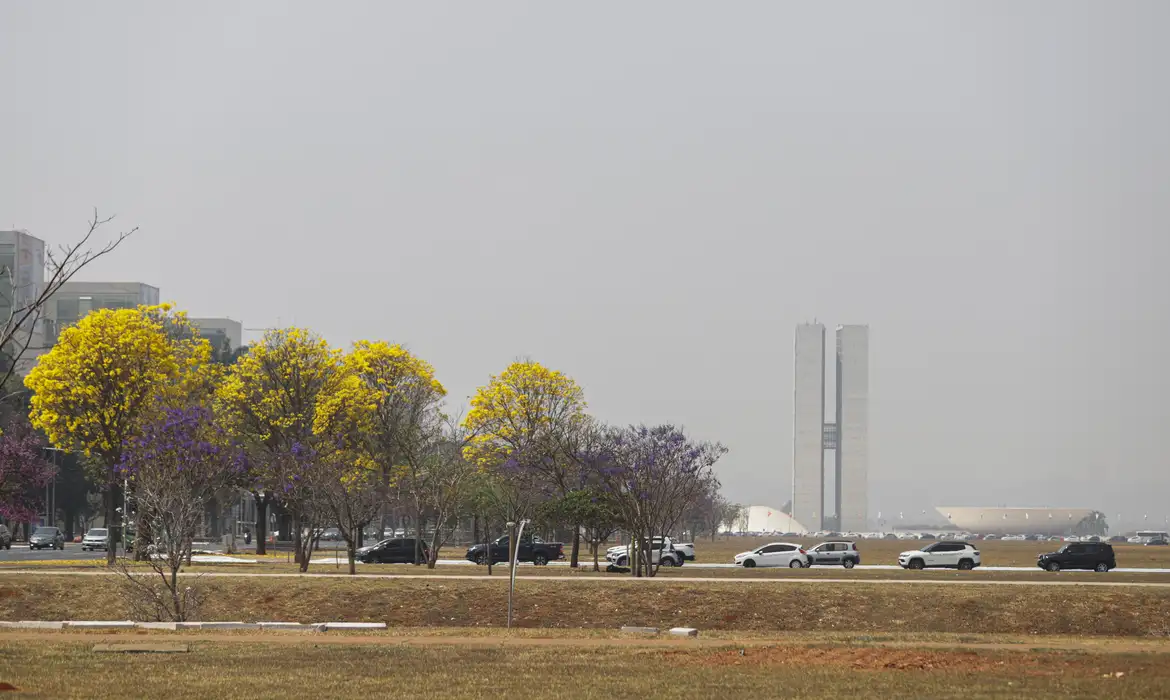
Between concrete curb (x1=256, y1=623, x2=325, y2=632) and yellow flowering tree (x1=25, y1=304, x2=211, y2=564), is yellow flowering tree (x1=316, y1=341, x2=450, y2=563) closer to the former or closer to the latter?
yellow flowering tree (x1=25, y1=304, x2=211, y2=564)

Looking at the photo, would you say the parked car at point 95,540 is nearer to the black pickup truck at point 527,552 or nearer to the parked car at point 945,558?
the black pickup truck at point 527,552

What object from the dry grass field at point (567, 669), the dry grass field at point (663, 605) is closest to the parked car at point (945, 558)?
the dry grass field at point (663, 605)

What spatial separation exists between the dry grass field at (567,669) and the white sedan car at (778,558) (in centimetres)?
3879

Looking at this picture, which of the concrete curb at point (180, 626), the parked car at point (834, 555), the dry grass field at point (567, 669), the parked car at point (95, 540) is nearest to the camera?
the dry grass field at point (567, 669)

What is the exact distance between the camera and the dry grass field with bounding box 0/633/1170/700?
22844 millimetres

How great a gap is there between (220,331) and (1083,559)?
444ft

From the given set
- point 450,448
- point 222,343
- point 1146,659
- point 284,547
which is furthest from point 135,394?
point 222,343

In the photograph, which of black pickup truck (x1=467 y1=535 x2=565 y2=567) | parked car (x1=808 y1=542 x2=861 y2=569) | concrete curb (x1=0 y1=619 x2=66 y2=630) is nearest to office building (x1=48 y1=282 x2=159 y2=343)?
black pickup truck (x1=467 y1=535 x2=565 y2=567)

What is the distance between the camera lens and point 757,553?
235 ft

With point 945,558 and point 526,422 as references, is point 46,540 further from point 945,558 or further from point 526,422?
point 945,558

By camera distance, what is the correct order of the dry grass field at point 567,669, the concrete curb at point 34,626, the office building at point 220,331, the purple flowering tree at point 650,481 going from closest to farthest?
the dry grass field at point 567,669 → the concrete curb at point 34,626 → the purple flowering tree at point 650,481 → the office building at point 220,331

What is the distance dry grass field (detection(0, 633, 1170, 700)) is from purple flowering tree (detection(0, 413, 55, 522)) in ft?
176

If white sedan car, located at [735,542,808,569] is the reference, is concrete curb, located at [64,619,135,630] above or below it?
below

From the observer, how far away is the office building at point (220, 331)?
181 meters
